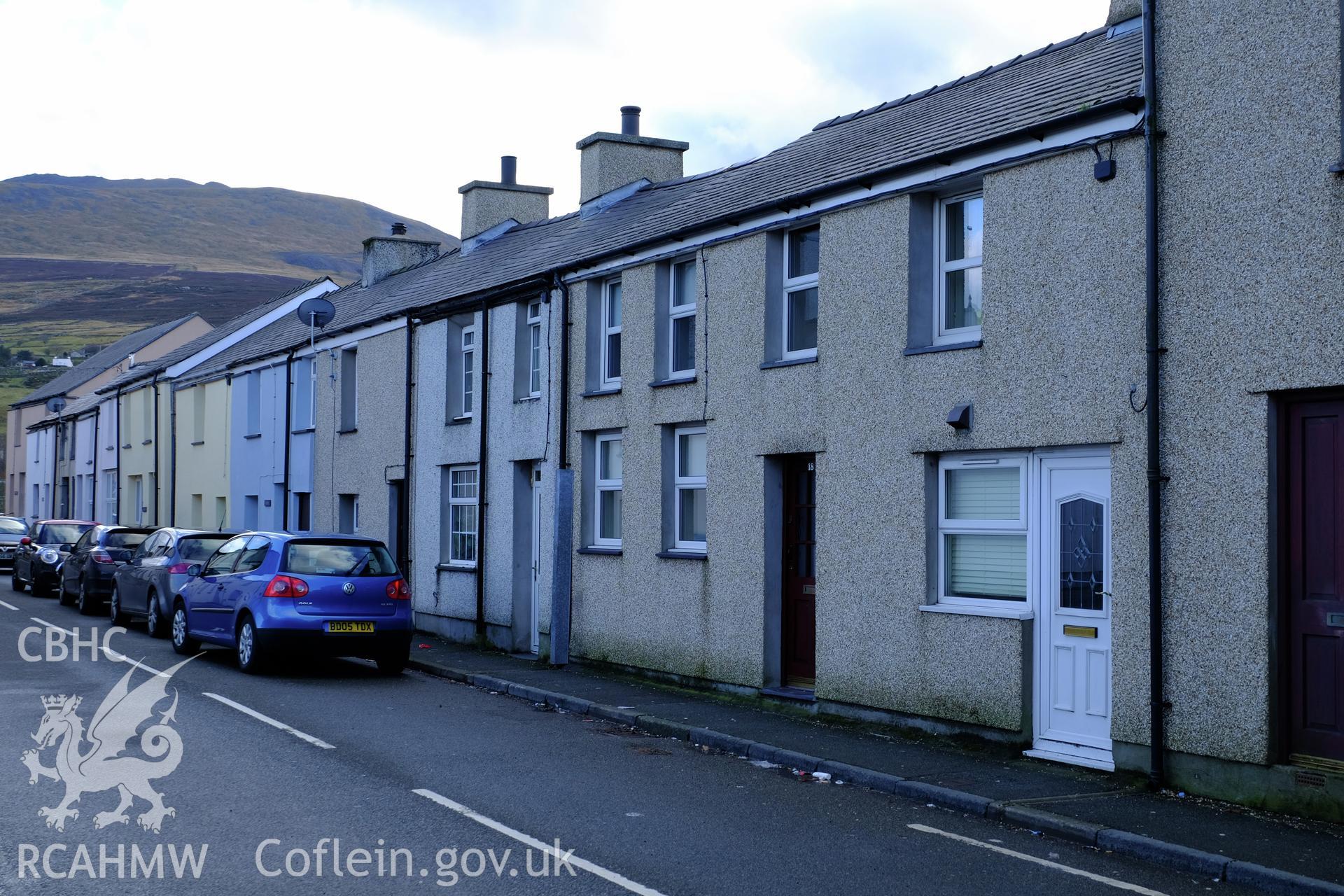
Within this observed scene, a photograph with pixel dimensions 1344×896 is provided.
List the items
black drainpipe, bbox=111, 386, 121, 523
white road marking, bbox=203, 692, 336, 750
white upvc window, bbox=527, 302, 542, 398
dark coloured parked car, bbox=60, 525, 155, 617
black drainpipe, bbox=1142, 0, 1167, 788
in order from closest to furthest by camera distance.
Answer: black drainpipe, bbox=1142, 0, 1167, 788 → white road marking, bbox=203, 692, 336, 750 → white upvc window, bbox=527, 302, 542, 398 → dark coloured parked car, bbox=60, 525, 155, 617 → black drainpipe, bbox=111, 386, 121, 523

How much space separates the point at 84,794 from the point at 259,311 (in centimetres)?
3324

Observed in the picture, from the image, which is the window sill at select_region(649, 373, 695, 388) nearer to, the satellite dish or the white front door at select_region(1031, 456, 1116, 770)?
the white front door at select_region(1031, 456, 1116, 770)

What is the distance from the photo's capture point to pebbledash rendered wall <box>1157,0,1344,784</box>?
8922mm

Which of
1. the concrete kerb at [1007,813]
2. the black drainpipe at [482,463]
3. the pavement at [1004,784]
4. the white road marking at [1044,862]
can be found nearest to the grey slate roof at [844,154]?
the black drainpipe at [482,463]

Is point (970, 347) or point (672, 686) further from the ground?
point (970, 347)

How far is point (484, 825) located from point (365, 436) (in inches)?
689

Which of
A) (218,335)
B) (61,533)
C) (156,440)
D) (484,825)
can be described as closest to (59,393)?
(156,440)

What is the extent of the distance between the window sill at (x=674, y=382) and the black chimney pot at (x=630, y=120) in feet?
26.9

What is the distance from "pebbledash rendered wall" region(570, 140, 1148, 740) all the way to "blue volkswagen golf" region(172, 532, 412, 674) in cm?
259

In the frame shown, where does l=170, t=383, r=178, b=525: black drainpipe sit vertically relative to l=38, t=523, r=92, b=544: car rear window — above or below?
above

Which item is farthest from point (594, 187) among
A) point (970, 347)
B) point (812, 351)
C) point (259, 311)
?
point (259, 311)

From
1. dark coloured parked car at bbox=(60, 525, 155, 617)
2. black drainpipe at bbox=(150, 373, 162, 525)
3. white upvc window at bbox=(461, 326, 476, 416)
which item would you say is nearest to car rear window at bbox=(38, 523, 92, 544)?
dark coloured parked car at bbox=(60, 525, 155, 617)

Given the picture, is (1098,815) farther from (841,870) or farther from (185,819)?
(185,819)

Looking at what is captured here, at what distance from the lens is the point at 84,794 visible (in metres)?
8.74
